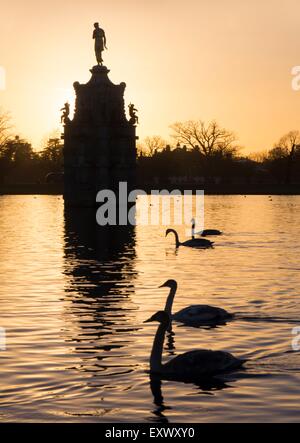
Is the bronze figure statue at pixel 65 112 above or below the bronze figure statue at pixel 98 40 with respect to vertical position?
below

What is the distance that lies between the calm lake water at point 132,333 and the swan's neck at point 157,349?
25 cm

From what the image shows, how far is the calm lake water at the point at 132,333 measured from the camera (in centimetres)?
1279

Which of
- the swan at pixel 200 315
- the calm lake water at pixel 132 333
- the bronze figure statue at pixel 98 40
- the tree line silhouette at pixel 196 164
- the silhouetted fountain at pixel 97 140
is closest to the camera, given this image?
the calm lake water at pixel 132 333

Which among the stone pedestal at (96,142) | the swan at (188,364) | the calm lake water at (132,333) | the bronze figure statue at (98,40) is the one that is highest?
the bronze figure statue at (98,40)

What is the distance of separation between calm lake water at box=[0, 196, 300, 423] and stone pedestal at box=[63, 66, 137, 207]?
3884cm

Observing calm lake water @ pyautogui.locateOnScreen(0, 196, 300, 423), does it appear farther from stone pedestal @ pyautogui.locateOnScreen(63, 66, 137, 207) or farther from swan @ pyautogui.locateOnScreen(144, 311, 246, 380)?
stone pedestal @ pyautogui.locateOnScreen(63, 66, 137, 207)

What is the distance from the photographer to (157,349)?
46.3 feet

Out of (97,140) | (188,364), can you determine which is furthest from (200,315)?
(97,140)

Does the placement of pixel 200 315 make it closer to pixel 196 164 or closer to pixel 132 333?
pixel 132 333

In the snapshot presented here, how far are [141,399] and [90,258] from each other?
72.2 ft

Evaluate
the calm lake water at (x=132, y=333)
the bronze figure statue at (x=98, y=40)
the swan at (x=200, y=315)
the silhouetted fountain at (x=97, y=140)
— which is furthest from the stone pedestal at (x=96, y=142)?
the swan at (x=200, y=315)

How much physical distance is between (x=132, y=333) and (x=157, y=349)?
4.09m

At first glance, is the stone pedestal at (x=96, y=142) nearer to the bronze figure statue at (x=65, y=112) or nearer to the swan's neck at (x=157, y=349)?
the bronze figure statue at (x=65, y=112)
